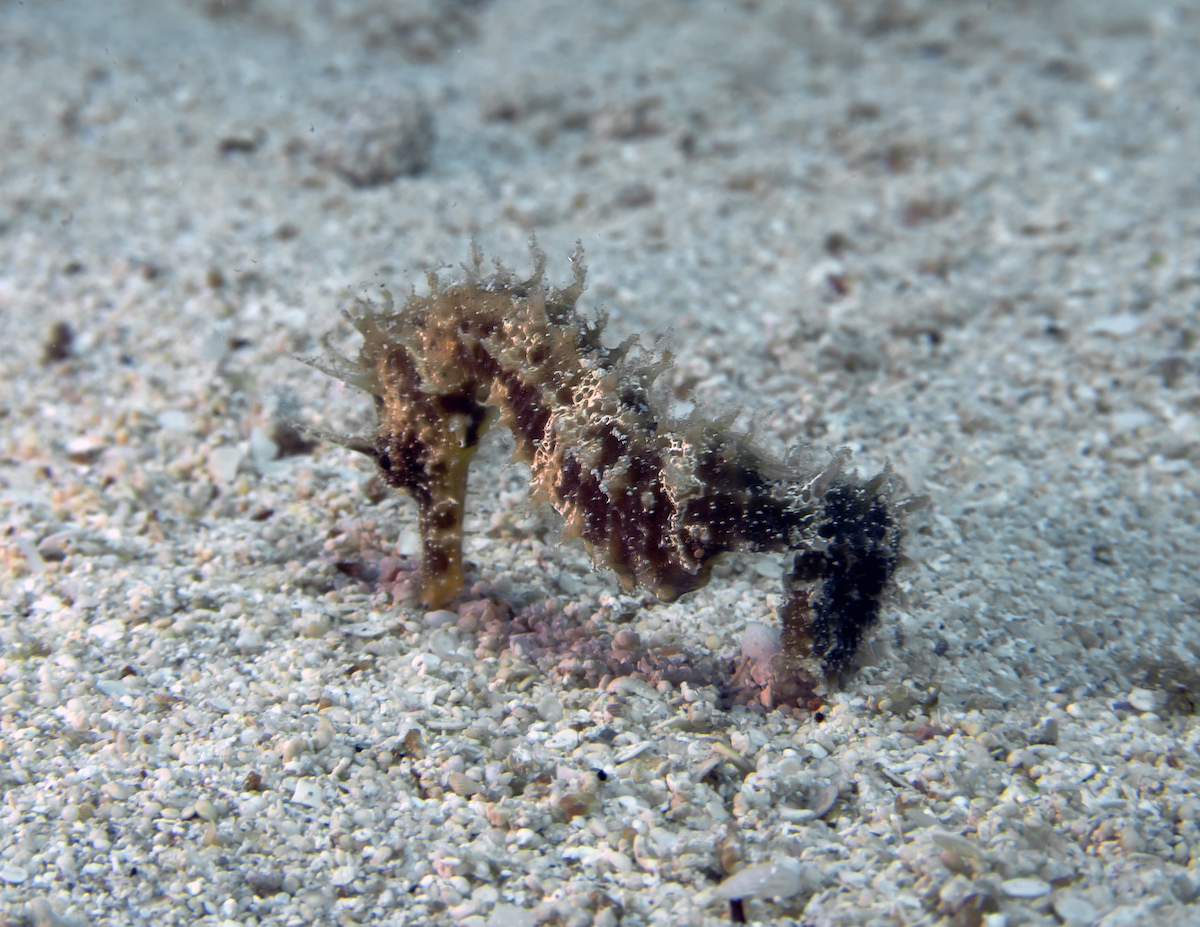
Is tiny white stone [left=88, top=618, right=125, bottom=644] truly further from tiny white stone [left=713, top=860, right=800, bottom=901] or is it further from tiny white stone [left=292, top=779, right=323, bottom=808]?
tiny white stone [left=713, top=860, right=800, bottom=901]

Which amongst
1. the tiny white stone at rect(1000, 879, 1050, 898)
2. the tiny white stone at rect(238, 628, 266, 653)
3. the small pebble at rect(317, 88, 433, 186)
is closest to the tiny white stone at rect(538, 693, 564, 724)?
the tiny white stone at rect(238, 628, 266, 653)

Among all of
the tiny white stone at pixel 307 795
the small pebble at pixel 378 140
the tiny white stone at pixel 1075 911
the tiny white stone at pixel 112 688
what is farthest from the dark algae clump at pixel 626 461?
the small pebble at pixel 378 140

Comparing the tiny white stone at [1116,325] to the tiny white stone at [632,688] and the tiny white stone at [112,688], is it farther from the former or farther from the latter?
the tiny white stone at [112,688]

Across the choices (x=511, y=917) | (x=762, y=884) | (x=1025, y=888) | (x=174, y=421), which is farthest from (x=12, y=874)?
(x=1025, y=888)

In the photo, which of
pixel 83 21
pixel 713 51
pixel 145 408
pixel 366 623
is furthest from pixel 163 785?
pixel 83 21

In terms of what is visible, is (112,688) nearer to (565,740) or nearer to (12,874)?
(12,874)

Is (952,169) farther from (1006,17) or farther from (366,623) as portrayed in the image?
(366,623)
